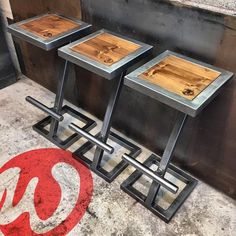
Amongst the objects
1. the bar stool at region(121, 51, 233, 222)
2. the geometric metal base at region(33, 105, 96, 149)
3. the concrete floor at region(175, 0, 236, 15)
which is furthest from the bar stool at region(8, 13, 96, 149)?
the concrete floor at region(175, 0, 236, 15)

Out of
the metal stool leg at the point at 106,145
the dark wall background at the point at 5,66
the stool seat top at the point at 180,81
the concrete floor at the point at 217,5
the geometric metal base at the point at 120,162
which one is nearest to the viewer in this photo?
the stool seat top at the point at 180,81

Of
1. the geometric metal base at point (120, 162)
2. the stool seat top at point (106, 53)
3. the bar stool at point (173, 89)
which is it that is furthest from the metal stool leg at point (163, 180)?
the stool seat top at point (106, 53)

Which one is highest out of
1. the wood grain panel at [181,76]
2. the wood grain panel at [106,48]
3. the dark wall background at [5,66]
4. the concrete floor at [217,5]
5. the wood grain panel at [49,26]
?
the concrete floor at [217,5]

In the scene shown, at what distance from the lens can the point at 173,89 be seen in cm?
126

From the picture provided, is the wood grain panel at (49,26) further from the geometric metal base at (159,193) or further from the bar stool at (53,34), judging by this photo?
the geometric metal base at (159,193)

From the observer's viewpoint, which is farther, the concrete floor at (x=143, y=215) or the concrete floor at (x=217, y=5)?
the concrete floor at (x=143, y=215)

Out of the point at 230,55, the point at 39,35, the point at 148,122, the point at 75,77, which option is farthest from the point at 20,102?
the point at 230,55

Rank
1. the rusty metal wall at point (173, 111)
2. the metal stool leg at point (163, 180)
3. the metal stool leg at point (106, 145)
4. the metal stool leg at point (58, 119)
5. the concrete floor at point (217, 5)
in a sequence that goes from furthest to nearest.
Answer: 1. the metal stool leg at point (58, 119)
2. the metal stool leg at point (106, 145)
3. the metal stool leg at point (163, 180)
4. the rusty metal wall at point (173, 111)
5. the concrete floor at point (217, 5)

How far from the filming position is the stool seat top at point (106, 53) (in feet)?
4.62

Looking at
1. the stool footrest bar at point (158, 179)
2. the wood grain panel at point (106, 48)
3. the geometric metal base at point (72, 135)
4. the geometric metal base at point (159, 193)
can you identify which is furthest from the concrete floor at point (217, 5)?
the geometric metal base at point (72, 135)

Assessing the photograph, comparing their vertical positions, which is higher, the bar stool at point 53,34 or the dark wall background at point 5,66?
the bar stool at point 53,34

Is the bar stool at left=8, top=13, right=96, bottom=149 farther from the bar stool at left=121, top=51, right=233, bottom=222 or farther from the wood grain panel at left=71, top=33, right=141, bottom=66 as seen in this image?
the bar stool at left=121, top=51, right=233, bottom=222

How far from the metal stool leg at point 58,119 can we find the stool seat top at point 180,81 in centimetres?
81

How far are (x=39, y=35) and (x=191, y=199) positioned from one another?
1.41m
